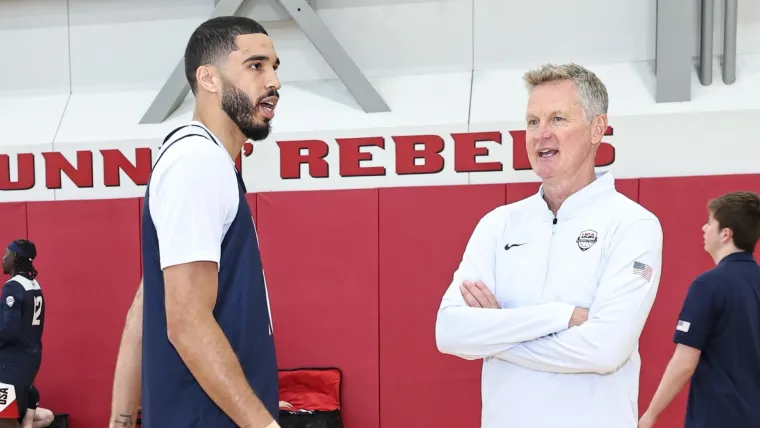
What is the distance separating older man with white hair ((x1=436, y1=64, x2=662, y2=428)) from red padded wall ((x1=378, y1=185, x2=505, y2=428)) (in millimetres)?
3031

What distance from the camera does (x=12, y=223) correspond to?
625 centimetres

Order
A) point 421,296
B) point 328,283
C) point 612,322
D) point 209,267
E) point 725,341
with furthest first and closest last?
point 328,283 → point 421,296 → point 725,341 → point 612,322 → point 209,267

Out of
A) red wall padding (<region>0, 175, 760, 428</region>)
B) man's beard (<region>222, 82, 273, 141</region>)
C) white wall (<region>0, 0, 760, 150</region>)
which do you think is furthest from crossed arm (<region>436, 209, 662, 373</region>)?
white wall (<region>0, 0, 760, 150</region>)

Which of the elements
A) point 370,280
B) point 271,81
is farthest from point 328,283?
point 271,81

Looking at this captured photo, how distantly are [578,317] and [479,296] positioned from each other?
0.34 meters

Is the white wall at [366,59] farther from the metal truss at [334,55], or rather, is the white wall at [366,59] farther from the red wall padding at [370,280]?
the red wall padding at [370,280]

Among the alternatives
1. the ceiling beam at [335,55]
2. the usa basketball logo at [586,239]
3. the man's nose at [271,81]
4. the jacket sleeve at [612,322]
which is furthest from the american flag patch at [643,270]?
the ceiling beam at [335,55]

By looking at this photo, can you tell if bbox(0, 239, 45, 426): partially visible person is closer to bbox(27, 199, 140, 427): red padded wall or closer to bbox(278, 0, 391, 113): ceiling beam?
bbox(27, 199, 140, 427): red padded wall

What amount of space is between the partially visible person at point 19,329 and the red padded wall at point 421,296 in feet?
8.23

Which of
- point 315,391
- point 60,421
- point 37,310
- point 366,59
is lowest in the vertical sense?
point 60,421

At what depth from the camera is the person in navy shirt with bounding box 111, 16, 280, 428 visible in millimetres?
1654

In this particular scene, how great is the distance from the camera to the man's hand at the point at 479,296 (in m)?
2.43

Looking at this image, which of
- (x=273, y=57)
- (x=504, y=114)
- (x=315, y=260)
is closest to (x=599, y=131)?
(x=273, y=57)

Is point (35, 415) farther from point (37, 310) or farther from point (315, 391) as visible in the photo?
point (315, 391)
